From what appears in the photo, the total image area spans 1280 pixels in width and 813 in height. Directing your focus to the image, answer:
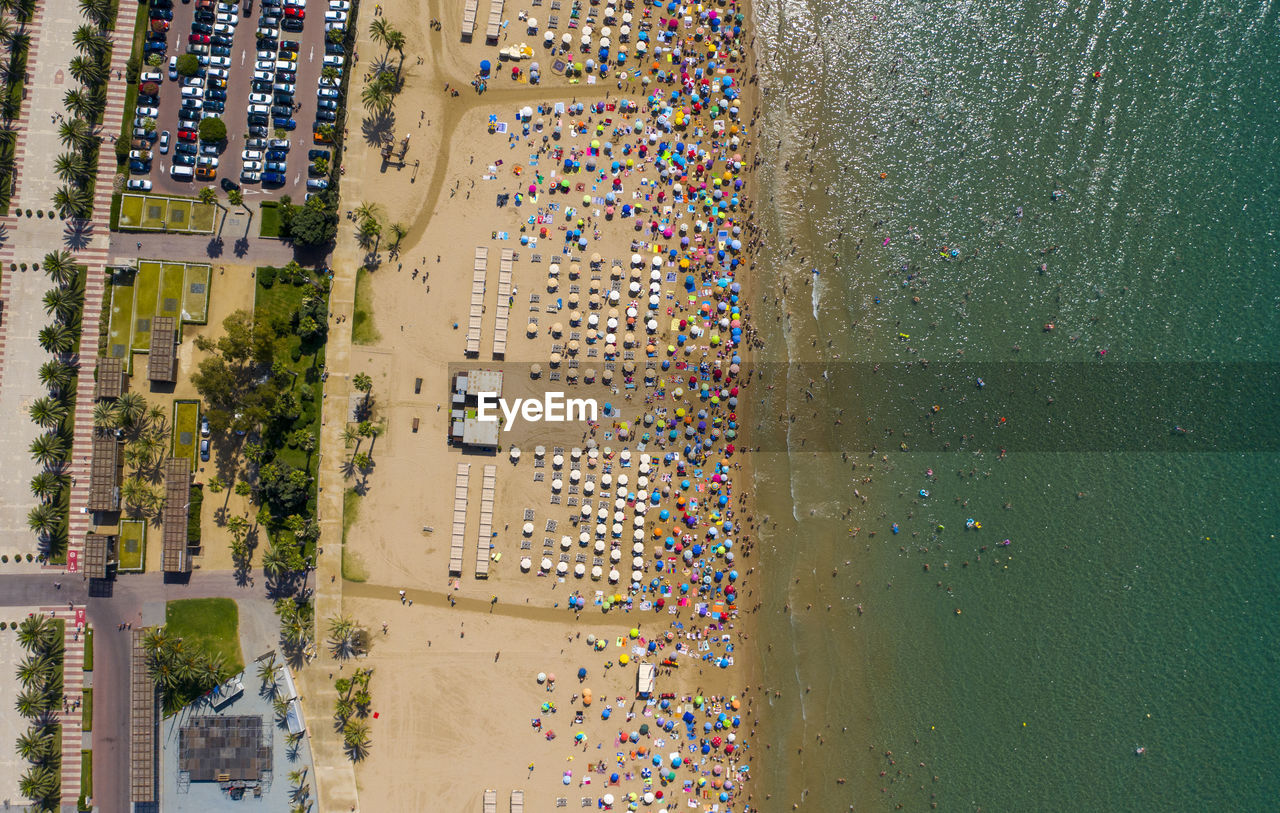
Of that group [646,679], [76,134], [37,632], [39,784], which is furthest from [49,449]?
[646,679]

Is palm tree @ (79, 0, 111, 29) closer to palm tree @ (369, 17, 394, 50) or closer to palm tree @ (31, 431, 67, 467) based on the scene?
palm tree @ (369, 17, 394, 50)

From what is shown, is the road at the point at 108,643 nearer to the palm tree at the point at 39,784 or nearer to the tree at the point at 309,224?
the palm tree at the point at 39,784

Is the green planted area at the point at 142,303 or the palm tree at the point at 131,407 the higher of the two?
the green planted area at the point at 142,303

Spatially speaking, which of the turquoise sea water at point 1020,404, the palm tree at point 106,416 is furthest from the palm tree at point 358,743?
the turquoise sea water at point 1020,404

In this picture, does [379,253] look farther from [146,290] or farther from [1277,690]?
[1277,690]

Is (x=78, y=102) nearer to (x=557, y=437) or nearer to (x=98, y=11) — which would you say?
(x=98, y=11)
